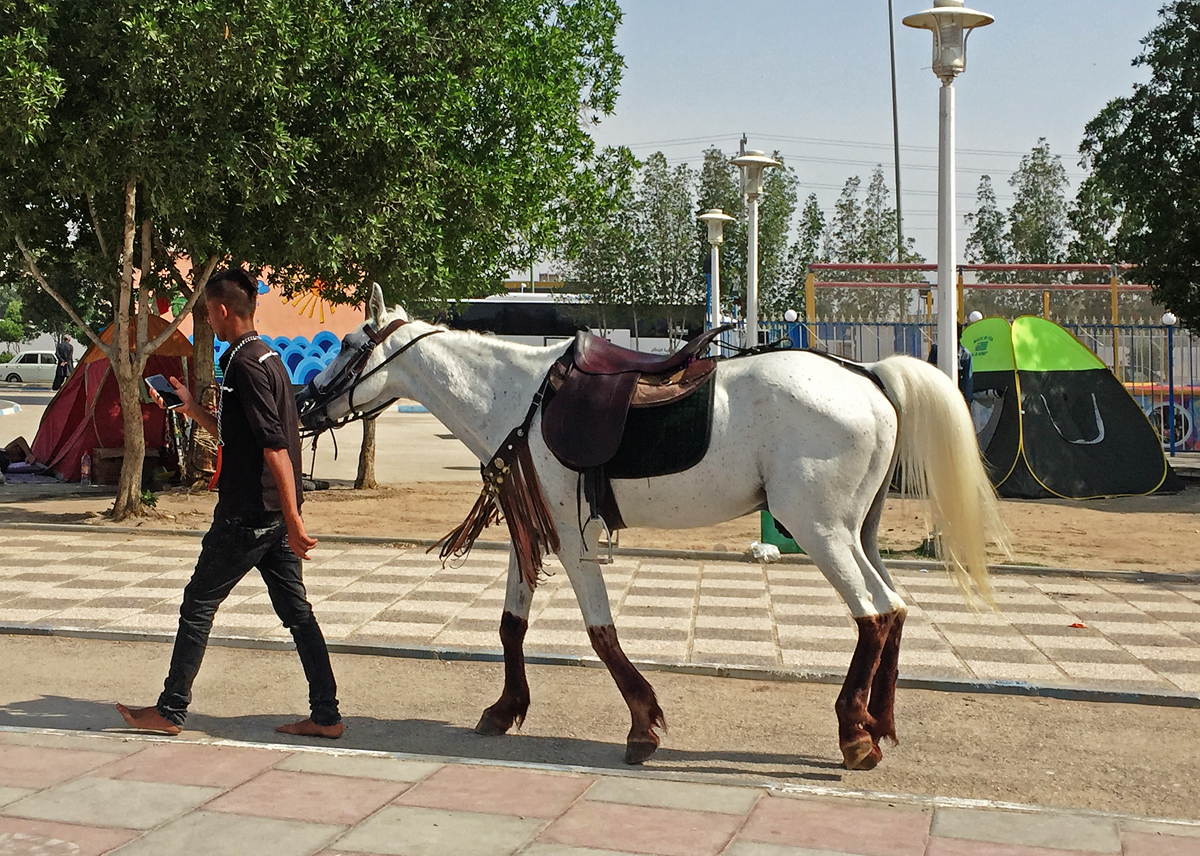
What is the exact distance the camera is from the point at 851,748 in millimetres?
4828

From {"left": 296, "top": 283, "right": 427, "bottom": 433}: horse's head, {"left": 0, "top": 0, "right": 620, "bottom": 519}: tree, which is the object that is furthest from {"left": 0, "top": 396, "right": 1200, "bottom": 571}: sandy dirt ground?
{"left": 296, "top": 283, "right": 427, "bottom": 433}: horse's head

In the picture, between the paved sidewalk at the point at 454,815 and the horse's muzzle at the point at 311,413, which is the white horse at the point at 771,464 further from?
the paved sidewalk at the point at 454,815

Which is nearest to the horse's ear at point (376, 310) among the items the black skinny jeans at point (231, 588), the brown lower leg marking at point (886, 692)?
the black skinny jeans at point (231, 588)

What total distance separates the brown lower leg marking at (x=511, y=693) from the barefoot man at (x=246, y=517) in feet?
2.19

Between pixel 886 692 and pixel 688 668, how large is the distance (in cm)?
160

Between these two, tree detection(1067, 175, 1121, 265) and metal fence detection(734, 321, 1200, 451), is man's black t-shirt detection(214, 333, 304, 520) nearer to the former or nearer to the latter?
metal fence detection(734, 321, 1200, 451)

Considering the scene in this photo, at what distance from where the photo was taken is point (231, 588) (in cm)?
514

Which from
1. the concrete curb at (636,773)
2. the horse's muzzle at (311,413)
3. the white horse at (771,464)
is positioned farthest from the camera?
the horse's muzzle at (311,413)

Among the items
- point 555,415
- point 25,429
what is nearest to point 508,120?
point 555,415

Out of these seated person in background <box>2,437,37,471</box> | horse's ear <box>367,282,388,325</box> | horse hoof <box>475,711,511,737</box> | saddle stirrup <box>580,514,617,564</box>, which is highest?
horse's ear <box>367,282,388,325</box>

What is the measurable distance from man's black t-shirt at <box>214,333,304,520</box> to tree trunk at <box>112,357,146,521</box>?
314 inches

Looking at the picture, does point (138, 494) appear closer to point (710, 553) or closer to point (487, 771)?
point (710, 553)

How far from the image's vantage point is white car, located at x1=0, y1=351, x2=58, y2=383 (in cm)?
5759

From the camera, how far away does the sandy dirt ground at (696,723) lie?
→ 4.86 metres
